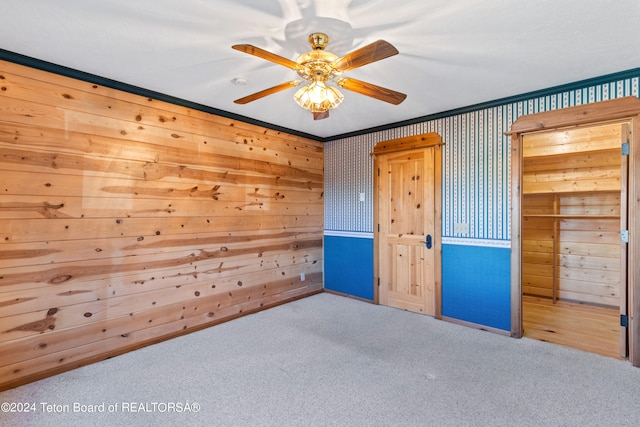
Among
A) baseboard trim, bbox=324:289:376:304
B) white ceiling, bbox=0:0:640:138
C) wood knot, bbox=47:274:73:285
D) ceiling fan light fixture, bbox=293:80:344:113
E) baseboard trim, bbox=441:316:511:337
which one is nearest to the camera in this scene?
white ceiling, bbox=0:0:640:138

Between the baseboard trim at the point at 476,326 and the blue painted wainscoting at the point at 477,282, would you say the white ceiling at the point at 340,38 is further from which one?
the baseboard trim at the point at 476,326

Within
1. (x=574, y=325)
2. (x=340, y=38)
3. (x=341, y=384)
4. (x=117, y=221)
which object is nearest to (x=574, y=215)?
(x=574, y=325)

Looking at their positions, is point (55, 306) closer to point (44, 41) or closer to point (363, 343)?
point (44, 41)

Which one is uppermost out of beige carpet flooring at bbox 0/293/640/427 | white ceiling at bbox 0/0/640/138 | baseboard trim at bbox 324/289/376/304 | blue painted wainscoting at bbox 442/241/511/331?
white ceiling at bbox 0/0/640/138

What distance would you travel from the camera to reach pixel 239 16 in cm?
190

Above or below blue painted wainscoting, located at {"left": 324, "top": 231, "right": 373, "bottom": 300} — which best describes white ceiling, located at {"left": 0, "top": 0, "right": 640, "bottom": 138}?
above

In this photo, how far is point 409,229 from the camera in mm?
4078

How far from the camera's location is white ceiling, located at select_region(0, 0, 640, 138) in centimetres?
183

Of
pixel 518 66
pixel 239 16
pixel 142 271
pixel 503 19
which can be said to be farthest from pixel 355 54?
pixel 142 271

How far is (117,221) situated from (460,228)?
Result: 11.5ft


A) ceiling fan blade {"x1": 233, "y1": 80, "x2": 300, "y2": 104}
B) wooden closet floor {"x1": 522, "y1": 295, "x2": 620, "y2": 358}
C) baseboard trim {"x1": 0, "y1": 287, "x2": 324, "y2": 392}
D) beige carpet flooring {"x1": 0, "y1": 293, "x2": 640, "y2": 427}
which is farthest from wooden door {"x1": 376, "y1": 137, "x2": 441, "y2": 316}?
ceiling fan blade {"x1": 233, "y1": 80, "x2": 300, "y2": 104}

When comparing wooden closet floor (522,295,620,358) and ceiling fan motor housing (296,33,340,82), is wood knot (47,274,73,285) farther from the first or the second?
wooden closet floor (522,295,620,358)

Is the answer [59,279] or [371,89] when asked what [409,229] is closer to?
[371,89]

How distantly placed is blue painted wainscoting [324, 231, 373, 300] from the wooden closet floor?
1.93m
